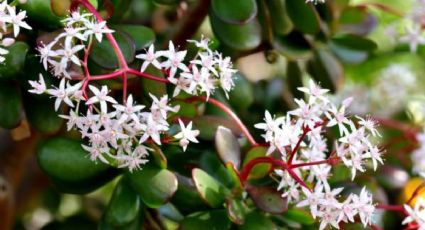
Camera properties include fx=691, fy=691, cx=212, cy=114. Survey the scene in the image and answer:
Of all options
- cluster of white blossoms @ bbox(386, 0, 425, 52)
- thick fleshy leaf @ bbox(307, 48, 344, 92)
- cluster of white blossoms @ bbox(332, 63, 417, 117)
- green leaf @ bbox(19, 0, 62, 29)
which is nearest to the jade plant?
green leaf @ bbox(19, 0, 62, 29)

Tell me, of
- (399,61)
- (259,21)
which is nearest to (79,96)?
(259,21)

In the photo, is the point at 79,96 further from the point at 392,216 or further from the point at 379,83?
the point at 379,83

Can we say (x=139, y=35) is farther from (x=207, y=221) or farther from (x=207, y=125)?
(x=207, y=221)

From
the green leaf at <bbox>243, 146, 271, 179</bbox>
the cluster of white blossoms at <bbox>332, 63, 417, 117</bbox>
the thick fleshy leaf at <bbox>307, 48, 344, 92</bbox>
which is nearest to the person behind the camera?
the green leaf at <bbox>243, 146, 271, 179</bbox>

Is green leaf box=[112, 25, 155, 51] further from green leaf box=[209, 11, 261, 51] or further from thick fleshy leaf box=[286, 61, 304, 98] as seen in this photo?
thick fleshy leaf box=[286, 61, 304, 98]

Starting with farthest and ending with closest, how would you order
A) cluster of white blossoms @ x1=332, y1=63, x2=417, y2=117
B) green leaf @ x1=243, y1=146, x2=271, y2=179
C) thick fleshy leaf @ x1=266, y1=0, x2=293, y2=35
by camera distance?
cluster of white blossoms @ x1=332, y1=63, x2=417, y2=117 < thick fleshy leaf @ x1=266, y1=0, x2=293, y2=35 < green leaf @ x1=243, y1=146, x2=271, y2=179
